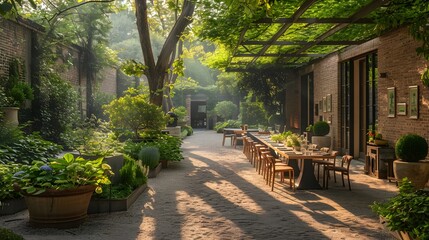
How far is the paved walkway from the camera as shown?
206 inches

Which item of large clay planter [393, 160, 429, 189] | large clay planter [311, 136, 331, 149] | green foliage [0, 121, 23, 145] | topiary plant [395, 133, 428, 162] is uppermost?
green foliage [0, 121, 23, 145]

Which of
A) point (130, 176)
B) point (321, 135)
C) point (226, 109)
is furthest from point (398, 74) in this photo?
point (226, 109)

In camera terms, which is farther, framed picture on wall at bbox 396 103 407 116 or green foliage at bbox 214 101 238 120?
green foliage at bbox 214 101 238 120

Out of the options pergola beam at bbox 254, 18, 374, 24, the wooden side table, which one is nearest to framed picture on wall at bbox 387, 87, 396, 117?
the wooden side table

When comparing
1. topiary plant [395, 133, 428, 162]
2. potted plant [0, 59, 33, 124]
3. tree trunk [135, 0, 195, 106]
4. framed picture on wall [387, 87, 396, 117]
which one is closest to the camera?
topiary plant [395, 133, 428, 162]

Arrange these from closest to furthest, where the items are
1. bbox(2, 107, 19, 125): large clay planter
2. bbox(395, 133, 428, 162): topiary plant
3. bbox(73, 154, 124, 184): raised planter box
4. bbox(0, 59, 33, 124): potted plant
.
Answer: bbox(73, 154, 124, 184): raised planter box < bbox(395, 133, 428, 162): topiary plant < bbox(2, 107, 19, 125): large clay planter < bbox(0, 59, 33, 124): potted plant

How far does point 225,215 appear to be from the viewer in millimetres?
6227

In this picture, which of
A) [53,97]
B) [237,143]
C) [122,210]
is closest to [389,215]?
[122,210]

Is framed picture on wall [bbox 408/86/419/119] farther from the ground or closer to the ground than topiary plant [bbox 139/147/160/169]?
farther from the ground

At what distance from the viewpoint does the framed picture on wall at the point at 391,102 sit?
1045cm

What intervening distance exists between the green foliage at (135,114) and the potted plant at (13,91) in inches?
104

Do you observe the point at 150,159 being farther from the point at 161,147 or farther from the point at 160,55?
the point at 160,55

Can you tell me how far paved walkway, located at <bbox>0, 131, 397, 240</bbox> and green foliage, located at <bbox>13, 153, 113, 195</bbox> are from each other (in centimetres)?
56

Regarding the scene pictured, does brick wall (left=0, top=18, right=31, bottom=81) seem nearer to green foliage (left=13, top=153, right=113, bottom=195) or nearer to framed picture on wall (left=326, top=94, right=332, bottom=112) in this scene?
green foliage (left=13, top=153, right=113, bottom=195)
